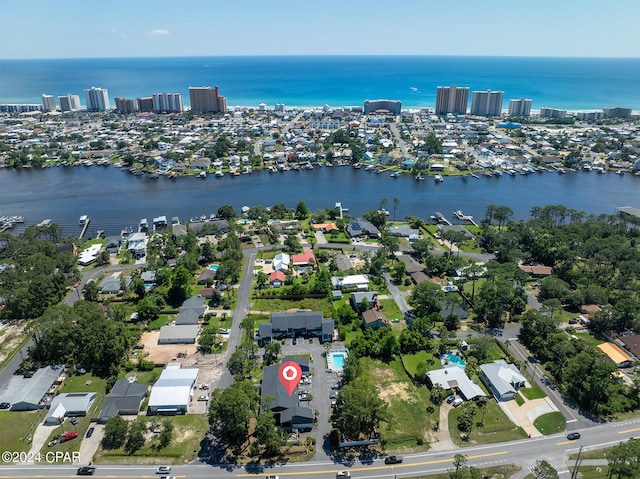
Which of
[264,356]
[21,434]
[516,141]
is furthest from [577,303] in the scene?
Answer: [516,141]

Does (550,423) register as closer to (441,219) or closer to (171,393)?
(171,393)

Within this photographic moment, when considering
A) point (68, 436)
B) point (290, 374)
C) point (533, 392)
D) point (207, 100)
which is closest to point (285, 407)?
point (290, 374)

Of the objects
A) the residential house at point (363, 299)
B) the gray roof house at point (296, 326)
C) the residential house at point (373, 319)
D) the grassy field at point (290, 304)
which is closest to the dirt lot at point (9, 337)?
the grassy field at point (290, 304)

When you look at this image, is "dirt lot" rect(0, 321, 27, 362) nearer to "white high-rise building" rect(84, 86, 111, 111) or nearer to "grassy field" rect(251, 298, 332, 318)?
"grassy field" rect(251, 298, 332, 318)

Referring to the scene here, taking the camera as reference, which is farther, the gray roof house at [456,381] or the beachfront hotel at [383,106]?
the beachfront hotel at [383,106]

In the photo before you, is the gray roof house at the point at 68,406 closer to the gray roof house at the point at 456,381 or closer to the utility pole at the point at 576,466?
the gray roof house at the point at 456,381

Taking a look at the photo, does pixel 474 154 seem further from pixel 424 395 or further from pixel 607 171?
pixel 424 395

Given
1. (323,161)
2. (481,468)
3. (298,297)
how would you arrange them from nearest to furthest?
(481,468)
(298,297)
(323,161)
